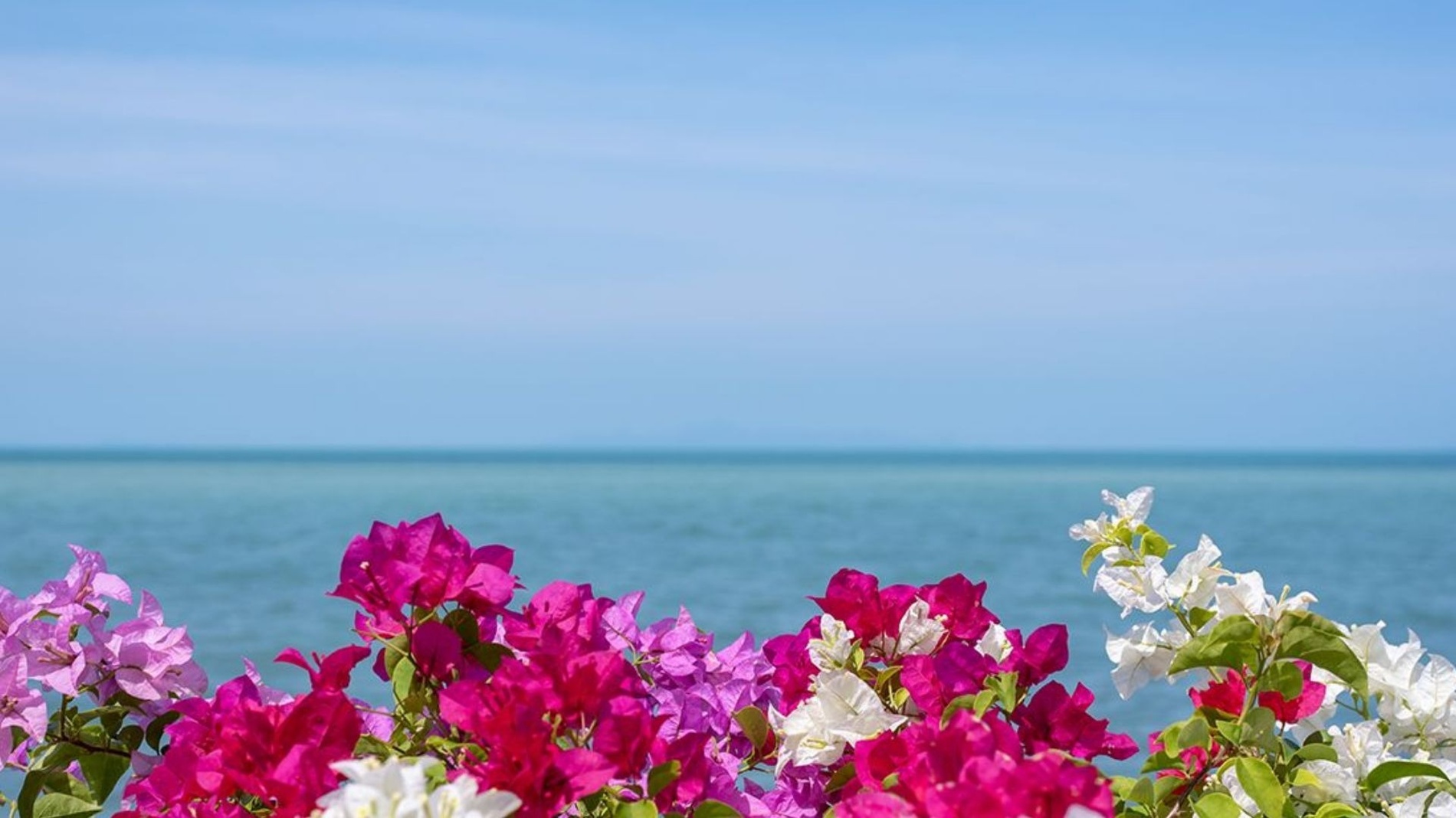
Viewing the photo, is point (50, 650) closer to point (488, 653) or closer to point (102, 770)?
point (102, 770)

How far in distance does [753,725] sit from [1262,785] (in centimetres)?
58

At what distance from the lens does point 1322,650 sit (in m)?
1.56

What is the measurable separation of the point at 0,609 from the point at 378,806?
1.01 meters

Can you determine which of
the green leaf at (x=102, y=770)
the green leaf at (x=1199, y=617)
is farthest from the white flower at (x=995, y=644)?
the green leaf at (x=102, y=770)

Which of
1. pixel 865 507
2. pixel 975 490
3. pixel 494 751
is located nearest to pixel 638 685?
pixel 494 751

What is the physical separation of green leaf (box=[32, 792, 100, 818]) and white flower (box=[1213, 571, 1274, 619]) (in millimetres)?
1264

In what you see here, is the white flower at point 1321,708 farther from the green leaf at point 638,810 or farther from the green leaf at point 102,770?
the green leaf at point 102,770

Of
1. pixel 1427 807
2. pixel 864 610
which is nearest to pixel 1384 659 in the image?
pixel 1427 807

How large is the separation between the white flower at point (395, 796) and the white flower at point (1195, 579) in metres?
0.94

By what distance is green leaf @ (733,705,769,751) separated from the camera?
1.84 meters

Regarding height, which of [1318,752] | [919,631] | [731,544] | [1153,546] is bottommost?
[731,544]

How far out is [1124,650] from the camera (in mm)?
1770

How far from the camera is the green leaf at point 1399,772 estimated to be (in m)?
1.63

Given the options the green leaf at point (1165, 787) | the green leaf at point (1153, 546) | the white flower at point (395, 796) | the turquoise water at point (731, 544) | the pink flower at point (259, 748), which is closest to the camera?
the white flower at point (395, 796)
